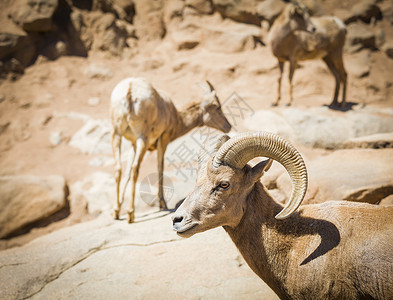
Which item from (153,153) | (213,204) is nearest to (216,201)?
(213,204)

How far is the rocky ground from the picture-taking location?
404cm

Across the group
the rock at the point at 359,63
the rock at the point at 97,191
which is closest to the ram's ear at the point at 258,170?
the rock at the point at 97,191

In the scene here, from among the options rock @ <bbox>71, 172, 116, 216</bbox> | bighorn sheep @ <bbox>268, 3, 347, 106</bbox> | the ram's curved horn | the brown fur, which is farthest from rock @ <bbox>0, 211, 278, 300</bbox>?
bighorn sheep @ <bbox>268, 3, 347, 106</bbox>

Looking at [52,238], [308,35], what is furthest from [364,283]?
[308,35]

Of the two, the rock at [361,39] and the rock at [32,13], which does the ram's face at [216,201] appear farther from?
the rock at [361,39]

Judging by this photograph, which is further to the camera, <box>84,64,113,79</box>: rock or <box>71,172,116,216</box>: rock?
<box>84,64,113,79</box>: rock

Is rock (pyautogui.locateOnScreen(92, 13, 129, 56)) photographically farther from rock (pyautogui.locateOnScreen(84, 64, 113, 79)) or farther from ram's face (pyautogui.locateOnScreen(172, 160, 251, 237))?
ram's face (pyautogui.locateOnScreen(172, 160, 251, 237))

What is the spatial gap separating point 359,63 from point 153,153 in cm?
1201

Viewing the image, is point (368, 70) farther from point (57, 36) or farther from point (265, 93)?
point (57, 36)

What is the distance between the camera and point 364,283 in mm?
2266

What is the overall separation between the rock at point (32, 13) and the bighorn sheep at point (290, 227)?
16025mm

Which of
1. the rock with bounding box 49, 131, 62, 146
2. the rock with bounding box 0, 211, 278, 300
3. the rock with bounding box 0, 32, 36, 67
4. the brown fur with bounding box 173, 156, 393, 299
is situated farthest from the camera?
the rock with bounding box 0, 32, 36, 67

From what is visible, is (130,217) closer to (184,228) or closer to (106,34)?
(184,228)

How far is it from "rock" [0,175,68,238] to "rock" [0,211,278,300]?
135 inches
